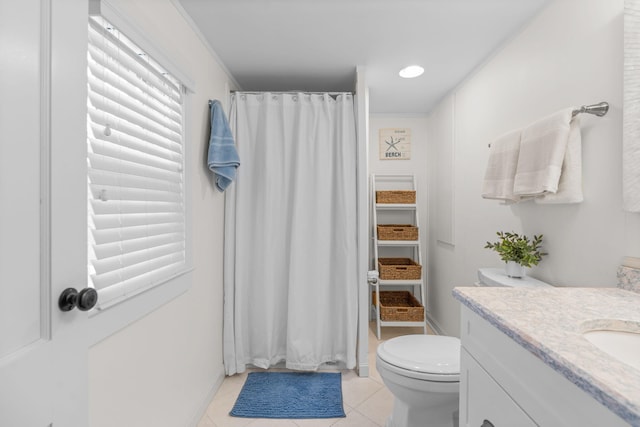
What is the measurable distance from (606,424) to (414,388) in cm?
98

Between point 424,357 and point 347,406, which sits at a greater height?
point 424,357

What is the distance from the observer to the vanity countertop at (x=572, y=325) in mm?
461

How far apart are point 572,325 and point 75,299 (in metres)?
1.15

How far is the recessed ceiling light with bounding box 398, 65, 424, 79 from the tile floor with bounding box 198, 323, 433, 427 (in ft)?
7.33

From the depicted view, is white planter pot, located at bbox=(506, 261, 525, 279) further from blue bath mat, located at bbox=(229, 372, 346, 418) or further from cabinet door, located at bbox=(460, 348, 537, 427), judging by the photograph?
blue bath mat, located at bbox=(229, 372, 346, 418)

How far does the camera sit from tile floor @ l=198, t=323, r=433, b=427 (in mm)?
1666

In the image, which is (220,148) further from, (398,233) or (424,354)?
(398,233)

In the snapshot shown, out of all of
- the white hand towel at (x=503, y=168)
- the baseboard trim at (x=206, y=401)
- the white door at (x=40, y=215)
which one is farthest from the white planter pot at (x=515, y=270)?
the baseboard trim at (x=206, y=401)

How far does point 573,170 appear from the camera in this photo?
1206mm

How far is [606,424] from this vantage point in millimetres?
465

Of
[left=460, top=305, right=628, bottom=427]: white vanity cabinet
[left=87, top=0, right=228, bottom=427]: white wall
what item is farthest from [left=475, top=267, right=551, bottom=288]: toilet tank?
[left=87, top=0, right=228, bottom=427]: white wall

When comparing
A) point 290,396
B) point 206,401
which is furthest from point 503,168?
point 206,401

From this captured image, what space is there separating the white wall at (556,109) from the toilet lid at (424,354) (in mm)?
603

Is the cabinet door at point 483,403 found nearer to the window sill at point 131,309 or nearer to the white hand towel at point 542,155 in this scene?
the white hand towel at point 542,155
